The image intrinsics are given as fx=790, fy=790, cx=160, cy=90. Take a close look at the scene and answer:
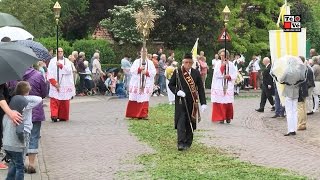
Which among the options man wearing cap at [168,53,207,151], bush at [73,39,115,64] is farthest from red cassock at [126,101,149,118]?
bush at [73,39,115,64]

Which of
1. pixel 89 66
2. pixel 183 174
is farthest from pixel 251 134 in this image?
pixel 89 66

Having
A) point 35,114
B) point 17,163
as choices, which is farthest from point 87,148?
point 17,163

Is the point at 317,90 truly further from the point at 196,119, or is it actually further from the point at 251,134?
the point at 196,119

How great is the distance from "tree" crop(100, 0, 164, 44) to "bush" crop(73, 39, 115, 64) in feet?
7.98

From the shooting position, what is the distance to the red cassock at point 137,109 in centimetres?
2117

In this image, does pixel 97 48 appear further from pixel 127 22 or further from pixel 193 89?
pixel 193 89

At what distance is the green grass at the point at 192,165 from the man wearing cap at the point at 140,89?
154 inches

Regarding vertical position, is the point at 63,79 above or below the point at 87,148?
above

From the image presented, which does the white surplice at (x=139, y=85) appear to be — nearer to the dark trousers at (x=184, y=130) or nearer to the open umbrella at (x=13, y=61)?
the dark trousers at (x=184, y=130)

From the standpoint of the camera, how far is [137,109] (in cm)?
2130

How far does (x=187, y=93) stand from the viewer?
1509cm

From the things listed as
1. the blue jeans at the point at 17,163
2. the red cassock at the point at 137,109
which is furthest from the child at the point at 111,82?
the blue jeans at the point at 17,163

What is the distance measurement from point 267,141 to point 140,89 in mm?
5532

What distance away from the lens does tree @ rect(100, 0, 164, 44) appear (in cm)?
4016
